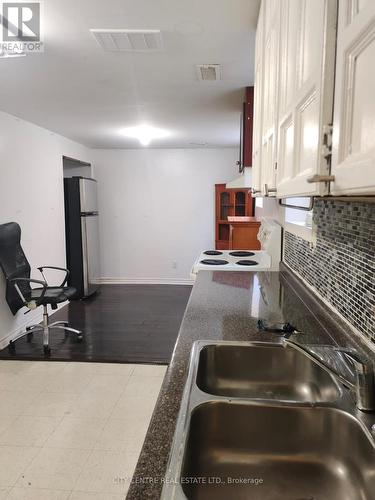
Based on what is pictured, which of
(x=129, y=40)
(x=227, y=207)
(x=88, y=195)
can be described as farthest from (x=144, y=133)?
(x=129, y=40)

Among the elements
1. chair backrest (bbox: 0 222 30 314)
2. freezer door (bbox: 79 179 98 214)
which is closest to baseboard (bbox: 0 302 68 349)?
chair backrest (bbox: 0 222 30 314)

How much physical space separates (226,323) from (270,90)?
102 cm

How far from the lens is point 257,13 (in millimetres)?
1710

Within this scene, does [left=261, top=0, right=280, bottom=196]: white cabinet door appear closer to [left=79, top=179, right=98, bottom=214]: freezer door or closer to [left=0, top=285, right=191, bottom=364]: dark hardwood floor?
[left=0, top=285, right=191, bottom=364]: dark hardwood floor

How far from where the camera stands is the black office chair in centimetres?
333

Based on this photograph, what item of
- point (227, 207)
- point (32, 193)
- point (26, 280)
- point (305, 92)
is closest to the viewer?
point (305, 92)

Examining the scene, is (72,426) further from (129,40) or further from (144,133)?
(144,133)

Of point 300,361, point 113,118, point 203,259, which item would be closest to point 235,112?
point 113,118

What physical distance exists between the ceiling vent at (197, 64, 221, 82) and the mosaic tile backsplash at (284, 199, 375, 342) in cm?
121

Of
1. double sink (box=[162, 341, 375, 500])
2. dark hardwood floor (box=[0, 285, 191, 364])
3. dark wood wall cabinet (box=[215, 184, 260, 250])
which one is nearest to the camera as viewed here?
double sink (box=[162, 341, 375, 500])

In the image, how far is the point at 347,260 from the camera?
1318 millimetres

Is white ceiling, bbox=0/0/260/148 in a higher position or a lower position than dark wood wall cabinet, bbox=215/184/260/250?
higher

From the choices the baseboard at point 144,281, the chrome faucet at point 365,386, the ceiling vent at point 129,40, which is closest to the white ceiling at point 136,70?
the ceiling vent at point 129,40

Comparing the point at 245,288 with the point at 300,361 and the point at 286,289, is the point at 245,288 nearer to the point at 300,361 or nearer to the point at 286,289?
the point at 286,289
